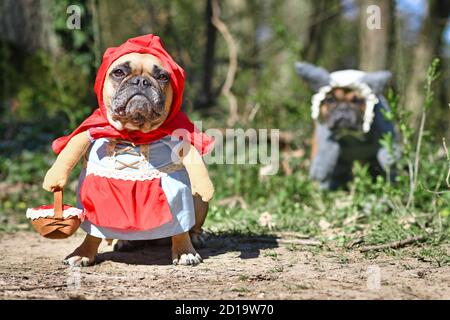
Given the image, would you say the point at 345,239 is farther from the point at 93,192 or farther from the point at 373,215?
the point at 93,192

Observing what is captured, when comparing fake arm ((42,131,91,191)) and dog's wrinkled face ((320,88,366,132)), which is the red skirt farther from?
dog's wrinkled face ((320,88,366,132))

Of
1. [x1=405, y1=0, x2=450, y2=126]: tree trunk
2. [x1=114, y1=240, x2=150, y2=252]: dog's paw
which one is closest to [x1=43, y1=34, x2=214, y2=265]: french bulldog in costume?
[x1=114, y1=240, x2=150, y2=252]: dog's paw

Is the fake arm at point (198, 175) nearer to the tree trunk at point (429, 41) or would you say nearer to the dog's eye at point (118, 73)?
the dog's eye at point (118, 73)

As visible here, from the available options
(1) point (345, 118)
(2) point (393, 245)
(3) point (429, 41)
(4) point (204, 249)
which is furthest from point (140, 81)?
(3) point (429, 41)

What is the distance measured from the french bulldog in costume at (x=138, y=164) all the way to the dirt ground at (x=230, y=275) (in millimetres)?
183

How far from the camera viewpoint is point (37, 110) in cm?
887

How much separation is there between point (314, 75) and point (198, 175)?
244 cm

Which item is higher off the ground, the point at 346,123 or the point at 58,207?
the point at 346,123

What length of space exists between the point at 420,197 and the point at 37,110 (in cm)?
573

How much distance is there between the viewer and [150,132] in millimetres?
3342

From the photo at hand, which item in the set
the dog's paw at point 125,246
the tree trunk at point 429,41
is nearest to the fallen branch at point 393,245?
the dog's paw at point 125,246

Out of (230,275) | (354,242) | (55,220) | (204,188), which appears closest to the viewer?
(230,275)

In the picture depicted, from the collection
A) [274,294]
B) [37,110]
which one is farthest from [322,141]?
[37,110]

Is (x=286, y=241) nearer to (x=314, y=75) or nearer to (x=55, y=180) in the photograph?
(x=55, y=180)
